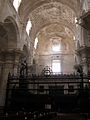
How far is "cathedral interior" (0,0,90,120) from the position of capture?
8030mm

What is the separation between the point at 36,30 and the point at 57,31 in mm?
4818

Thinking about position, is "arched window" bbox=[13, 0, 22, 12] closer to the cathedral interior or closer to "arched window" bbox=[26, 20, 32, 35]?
the cathedral interior

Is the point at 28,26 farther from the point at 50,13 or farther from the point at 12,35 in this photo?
the point at 12,35

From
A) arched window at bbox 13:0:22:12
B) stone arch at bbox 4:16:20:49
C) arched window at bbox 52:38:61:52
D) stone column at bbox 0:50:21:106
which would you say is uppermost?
arched window at bbox 13:0:22:12

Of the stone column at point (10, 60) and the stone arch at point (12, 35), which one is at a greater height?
the stone arch at point (12, 35)

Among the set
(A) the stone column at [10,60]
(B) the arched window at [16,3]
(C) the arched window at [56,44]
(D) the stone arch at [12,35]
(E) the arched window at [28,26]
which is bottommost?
(A) the stone column at [10,60]

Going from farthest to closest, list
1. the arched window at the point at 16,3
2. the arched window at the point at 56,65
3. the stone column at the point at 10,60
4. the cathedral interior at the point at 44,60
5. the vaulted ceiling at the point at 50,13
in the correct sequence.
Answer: the arched window at the point at 56,65, the vaulted ceiling at the point at 50,13, the arched window at the point at 16,3, the stone column at the point at 10,60, the cathedral interior at the point at 44,60

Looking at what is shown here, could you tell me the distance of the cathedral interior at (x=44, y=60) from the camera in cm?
803

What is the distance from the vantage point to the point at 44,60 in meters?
25.6

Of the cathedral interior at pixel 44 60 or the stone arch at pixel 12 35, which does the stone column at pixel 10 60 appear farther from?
the stone arch at pixel 12 35

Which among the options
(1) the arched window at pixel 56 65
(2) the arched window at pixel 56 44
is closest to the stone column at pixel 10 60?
(1) the arched window at pixel 56 65

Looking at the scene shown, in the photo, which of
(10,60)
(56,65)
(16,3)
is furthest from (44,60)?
(16,3)

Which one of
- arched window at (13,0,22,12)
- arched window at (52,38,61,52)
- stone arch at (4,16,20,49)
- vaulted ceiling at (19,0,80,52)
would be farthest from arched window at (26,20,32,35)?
arched window at (52,38,61,52)

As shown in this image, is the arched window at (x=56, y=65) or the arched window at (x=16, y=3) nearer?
the arched window at (x=16, y=3)
